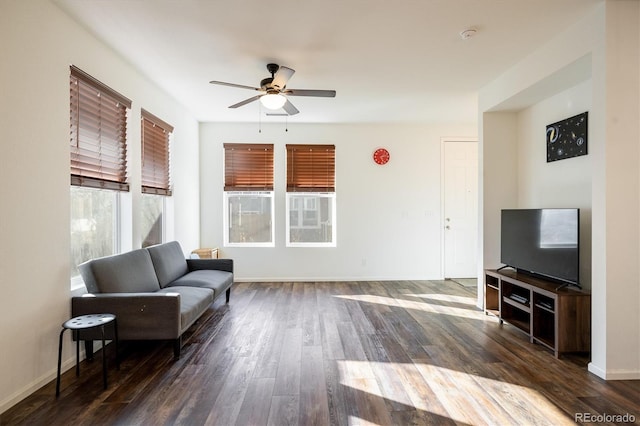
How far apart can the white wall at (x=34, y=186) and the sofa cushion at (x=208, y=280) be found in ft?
4.18

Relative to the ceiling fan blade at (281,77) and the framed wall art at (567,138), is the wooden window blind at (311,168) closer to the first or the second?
the ceiling fan blade at (281,77)

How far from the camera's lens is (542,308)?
9.83ft

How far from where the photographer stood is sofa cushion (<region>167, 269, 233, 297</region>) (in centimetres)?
375

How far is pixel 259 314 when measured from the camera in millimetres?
3994

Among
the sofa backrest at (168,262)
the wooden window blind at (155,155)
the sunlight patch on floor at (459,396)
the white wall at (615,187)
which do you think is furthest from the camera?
the wooden window blind at (155,155)

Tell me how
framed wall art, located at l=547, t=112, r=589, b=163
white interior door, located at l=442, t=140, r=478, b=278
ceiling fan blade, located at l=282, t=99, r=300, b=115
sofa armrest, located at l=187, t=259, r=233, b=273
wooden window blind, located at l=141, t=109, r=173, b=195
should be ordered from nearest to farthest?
framed wall art, located at l=547, t=112, r=589, b=163 < ceiling fan blade, located at l=282, t=99, r=300, b=115 < wooden window blind, located at l=141, t=109, r=173, b=195 < sofa armrest, located at l=187, t=259, r=233, b=273 < white interior door, located at l=442, t=140, r=478, b=278

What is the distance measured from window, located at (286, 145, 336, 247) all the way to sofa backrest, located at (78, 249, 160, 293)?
8.90 ft

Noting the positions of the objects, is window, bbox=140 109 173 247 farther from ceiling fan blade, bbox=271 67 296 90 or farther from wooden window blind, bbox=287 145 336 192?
wooden window blind, bbox=287 145 336 192

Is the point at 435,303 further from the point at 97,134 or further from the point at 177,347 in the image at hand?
the point at 97,134

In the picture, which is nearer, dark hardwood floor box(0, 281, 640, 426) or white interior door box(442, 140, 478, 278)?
dark hardwood floor box(0, 281, 640, 426)

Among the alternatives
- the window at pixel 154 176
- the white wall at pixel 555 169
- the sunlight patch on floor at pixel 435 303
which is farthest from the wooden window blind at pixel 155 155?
the white wall at pixel 555 169

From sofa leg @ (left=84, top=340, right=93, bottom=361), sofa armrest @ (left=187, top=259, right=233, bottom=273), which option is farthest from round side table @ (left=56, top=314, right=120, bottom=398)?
sofa armrest @ (left=187, top=259, right=233, bottom=273)

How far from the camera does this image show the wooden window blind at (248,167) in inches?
226

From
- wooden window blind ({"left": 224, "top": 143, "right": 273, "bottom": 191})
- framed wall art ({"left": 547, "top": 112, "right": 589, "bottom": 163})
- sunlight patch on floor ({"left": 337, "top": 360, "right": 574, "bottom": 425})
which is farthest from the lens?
wooden window blind ({"left": 224, "top": 143, "right": 273, "bottom": 191})
